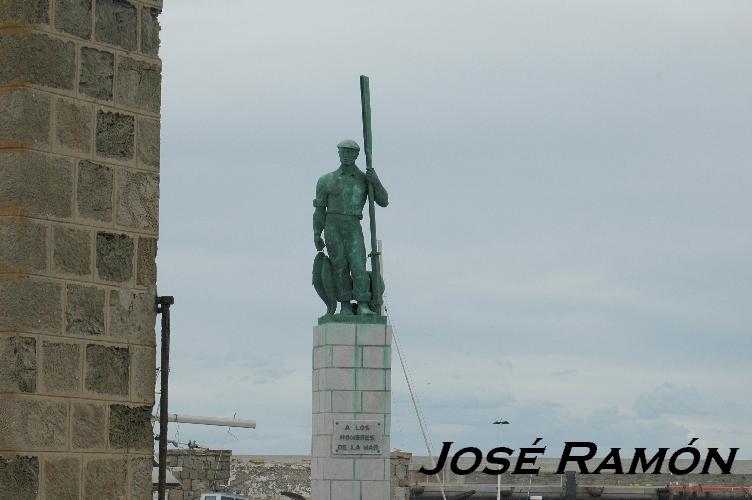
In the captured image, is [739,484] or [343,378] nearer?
[343,378]

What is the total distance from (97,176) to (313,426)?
17842 millimetres

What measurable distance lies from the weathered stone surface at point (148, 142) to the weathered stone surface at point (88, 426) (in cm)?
108

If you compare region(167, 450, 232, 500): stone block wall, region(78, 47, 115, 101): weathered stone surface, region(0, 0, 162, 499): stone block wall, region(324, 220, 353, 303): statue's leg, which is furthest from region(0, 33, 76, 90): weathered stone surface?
region(167, 450, 232, 500): stone block wall

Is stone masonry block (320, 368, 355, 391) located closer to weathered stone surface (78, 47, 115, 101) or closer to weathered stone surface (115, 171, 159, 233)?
weathered stone surface (115, 171, 159, 233)

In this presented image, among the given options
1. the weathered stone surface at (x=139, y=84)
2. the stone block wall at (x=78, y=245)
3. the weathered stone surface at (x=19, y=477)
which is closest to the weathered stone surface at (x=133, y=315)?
the stone block wall at (x=78, y=245)

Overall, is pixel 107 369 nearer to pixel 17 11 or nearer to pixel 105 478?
pixel 105 478

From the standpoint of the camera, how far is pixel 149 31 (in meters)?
7.27

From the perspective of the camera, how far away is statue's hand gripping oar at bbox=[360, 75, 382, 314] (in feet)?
78.7

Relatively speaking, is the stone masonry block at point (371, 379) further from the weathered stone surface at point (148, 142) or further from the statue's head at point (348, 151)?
the weathered stone surface at point (148, 142)

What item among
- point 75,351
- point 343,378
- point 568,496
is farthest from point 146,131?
point 568,496

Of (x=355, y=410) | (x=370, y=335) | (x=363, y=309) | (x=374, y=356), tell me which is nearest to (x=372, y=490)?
(x=355, y=410)

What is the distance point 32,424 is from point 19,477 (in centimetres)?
21

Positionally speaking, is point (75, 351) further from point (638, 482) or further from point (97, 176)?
point (638, 482)

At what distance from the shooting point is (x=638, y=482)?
4525 cm
